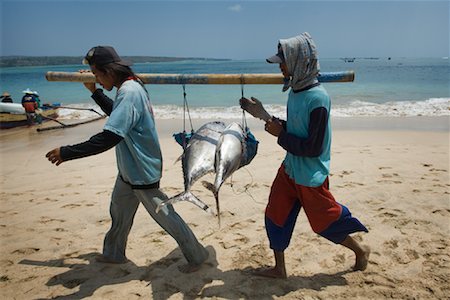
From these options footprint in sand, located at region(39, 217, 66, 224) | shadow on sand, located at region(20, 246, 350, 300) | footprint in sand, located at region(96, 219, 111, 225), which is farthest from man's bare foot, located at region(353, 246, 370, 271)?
footprint in sand, located at region(39, 217, 66, 224)

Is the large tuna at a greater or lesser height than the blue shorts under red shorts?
greater

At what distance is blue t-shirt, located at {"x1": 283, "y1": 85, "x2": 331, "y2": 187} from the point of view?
2547mm

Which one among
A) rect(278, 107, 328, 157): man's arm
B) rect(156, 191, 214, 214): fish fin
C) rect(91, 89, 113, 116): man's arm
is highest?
rect(91, 89, 113, 116): man's arm

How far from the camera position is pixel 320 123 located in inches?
97.9

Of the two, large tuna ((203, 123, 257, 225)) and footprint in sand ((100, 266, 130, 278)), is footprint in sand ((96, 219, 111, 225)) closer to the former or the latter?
footprint in sand ((100, 266, 130, 278))

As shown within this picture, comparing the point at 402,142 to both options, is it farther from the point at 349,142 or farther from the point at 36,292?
the point at 36,292

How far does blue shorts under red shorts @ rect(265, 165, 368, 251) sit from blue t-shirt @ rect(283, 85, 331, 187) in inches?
3.5

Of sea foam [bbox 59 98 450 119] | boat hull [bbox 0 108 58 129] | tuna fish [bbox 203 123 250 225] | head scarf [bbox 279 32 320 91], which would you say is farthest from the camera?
sea foam [bbox 59 98 450 119]

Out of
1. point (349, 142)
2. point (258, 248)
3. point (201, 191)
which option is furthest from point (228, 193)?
point (349, 142)

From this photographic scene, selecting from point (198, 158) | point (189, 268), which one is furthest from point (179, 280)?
point (198, 158)

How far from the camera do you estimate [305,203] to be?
9.11 feet

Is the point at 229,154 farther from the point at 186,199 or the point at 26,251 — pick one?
the point at 26,251

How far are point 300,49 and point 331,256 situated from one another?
214 centimetres

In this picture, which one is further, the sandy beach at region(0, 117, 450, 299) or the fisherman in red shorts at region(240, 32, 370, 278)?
the sandy beach at region(0, 117, 450, 299)
